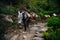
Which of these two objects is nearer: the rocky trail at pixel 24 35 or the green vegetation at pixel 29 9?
the green vegetation at pixel 29 9

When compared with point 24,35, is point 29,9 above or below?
above

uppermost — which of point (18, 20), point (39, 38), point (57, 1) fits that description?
point (57, 1)

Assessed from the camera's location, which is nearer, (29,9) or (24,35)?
(24,35)

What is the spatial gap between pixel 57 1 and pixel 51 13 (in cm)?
919

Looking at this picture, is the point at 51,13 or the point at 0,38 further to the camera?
the point at 51,13

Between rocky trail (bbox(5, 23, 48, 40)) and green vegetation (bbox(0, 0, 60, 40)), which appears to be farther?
rocky trail (bbox(5, 23, 48, 40))

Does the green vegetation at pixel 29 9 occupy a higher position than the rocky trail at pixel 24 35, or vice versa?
the green vegetation at pixel 29 9

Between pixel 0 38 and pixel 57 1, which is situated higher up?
pixel 57 1

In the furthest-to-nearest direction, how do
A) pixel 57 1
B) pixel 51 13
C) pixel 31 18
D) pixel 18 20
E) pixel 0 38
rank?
pixel 51 13 → pixel 31 18 → pixel 18 20 → pixel 0 38 → pixel 57 1

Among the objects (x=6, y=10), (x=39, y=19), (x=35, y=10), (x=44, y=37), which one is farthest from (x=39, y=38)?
(x=35, y=10)

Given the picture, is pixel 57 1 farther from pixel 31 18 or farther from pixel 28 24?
pixel 31 18

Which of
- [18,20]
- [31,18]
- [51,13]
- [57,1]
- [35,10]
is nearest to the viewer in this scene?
[57,1]

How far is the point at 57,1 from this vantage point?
9.52 meters

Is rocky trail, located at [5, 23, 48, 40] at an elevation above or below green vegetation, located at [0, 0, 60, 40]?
below
